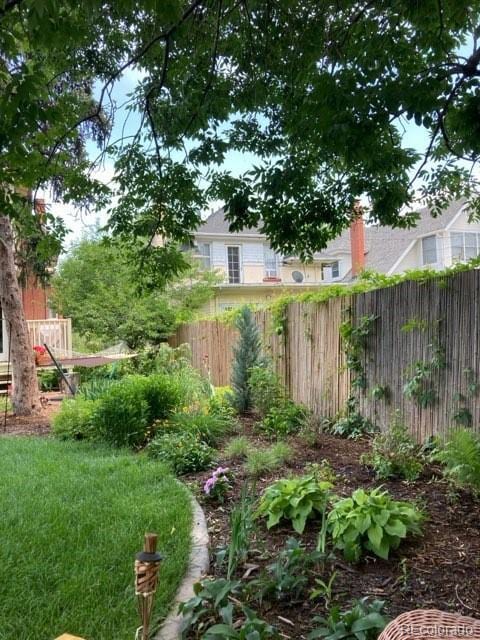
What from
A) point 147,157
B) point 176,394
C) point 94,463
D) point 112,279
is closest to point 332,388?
point 176,394

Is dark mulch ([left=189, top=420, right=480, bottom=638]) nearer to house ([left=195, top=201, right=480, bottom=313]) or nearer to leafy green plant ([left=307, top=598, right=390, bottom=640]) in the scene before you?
leafy green plant ([left=307, top=598, right=390, bottom=640])

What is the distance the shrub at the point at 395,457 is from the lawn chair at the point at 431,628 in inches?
91.2

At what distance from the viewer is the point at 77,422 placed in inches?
240

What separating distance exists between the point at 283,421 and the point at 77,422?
2.59m

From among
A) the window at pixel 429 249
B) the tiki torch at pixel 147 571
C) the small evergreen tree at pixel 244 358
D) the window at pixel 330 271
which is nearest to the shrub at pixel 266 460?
the small evergreen tree at pixel 244 358

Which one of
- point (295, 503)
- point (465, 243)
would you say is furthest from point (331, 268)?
point (295, 503)

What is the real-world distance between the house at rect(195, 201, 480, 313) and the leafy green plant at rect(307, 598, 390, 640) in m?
14.9

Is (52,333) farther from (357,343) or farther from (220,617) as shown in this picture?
(220,617)

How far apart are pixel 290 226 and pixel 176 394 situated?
297 cm

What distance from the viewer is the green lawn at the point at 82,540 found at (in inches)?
85.7

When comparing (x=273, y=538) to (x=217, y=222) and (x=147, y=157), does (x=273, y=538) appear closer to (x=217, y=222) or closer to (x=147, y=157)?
(x=147, y=157)

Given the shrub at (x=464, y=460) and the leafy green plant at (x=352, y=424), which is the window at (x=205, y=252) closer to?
the leafy green plant at (x=352, y=424)

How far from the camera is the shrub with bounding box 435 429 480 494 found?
3371mm

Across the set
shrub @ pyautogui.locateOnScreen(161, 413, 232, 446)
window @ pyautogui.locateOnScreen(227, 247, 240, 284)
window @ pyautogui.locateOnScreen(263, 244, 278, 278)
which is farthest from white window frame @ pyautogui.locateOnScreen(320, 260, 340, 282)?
shrub @ pyautogui.locateOnScreen(161, 413, 232, 446)
